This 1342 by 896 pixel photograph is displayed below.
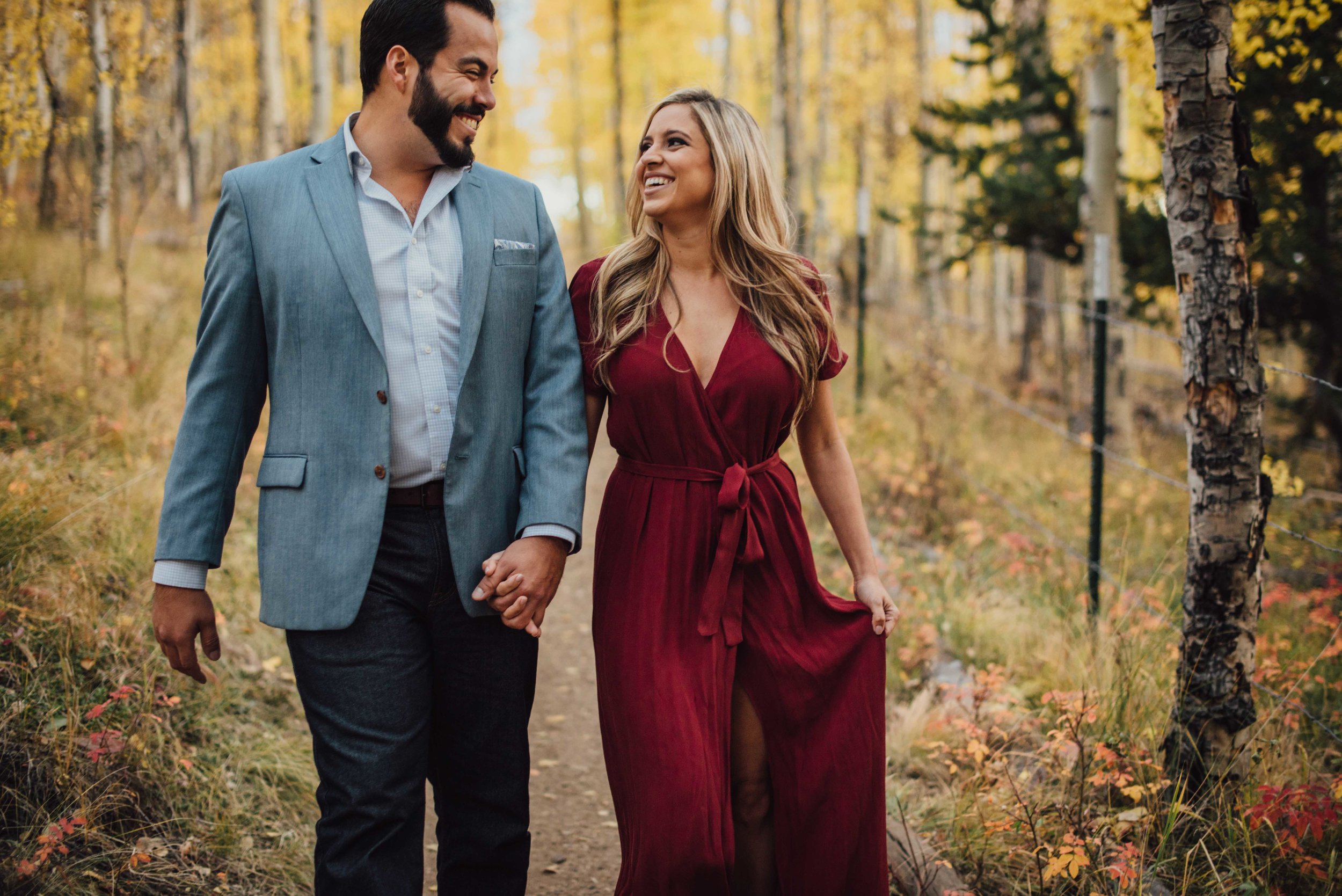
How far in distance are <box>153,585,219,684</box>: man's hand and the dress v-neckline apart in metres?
1.29

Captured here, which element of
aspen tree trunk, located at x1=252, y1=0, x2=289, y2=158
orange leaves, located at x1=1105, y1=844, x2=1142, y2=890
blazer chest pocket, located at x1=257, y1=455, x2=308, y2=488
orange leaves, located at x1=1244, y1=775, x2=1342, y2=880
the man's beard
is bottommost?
orange leaves, located at x1=1105, y1=844, x2=1142, y2=890

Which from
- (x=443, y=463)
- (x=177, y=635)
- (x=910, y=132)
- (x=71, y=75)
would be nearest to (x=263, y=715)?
(x=177, y=635)

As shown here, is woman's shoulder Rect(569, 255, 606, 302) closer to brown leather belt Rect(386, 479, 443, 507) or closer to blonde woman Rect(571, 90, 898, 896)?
blonde woman Rect(571, 90, 898, 896)

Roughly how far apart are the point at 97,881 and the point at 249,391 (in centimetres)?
148

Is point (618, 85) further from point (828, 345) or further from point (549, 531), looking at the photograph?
point (549, 531)

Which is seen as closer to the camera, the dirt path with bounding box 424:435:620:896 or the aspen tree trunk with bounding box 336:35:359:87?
the dirt path with bounding box 424:435:620:896

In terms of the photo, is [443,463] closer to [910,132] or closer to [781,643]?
[781,643]

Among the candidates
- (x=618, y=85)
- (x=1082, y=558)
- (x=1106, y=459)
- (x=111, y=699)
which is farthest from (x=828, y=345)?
(x=618, y=85)

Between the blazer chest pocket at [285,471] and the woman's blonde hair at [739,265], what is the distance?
0.81m

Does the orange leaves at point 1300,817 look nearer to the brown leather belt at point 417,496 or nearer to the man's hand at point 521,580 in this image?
the man's hand at point 521,580

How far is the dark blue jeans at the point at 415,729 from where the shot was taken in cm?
224

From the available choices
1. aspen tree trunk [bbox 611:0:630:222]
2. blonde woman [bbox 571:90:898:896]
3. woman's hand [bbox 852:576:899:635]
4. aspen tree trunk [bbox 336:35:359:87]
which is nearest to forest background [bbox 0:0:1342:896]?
blonde woman [bbox 571:90:898:896]

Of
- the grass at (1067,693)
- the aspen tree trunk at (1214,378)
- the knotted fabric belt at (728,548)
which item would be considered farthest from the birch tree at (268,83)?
the aspen tree trunk at (1214,378)

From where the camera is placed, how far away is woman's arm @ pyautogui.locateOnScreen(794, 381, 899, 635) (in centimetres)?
285
